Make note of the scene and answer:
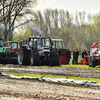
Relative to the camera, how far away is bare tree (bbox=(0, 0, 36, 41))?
4291 centimetres

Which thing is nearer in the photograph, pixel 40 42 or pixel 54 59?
pixel 54 59

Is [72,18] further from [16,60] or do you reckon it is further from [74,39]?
[16,60]

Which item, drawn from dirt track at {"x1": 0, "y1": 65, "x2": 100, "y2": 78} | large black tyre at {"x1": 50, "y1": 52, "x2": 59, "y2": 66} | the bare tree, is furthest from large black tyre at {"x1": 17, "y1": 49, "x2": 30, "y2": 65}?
the bare tree

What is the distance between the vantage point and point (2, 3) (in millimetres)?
42781

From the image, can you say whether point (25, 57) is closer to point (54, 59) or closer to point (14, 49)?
point (54, 59)

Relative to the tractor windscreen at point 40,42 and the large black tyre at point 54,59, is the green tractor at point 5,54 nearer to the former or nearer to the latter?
the tractor windscreen at point 40,42

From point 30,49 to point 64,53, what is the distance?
4.28 m

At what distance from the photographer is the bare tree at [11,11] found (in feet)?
141

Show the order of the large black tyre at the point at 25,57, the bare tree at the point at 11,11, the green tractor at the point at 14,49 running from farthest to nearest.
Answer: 1. the bare tree at the point at 11,11
2. the green tractor at the point at 14,49
3. the large black tyre at the point at 25,57

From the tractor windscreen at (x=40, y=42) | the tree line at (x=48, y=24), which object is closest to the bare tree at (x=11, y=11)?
the tree line at (x=48, y=24)

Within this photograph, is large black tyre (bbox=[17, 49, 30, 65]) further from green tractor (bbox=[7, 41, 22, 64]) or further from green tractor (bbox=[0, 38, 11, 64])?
green tractor (bbox=[0, 38, 11, 64])

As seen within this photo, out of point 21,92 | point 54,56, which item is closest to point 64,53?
point 54,56

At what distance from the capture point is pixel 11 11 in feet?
144

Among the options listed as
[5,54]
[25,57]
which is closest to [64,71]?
[25,57]
